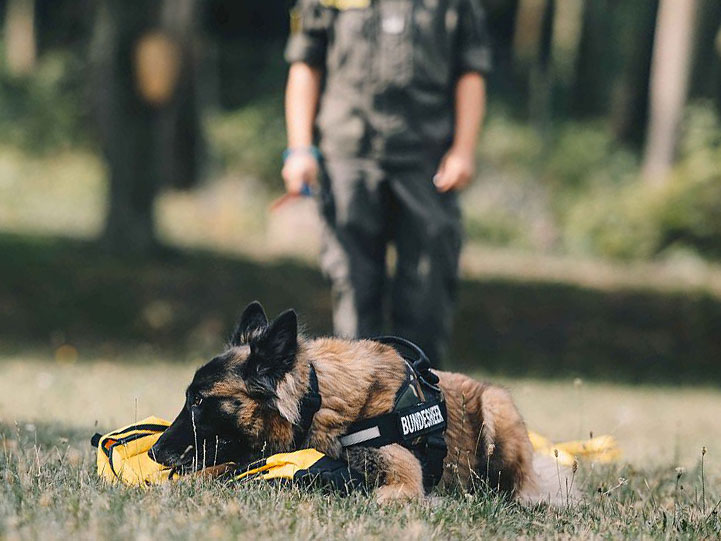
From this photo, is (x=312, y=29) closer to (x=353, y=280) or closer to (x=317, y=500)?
(x=353, y=280)

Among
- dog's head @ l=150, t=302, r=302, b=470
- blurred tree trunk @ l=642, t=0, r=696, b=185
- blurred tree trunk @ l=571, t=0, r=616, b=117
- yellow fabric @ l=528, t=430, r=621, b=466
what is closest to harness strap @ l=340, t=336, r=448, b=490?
dog's head @ l=150, t=302, r=302, b=470

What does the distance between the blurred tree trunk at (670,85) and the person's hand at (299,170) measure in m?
10.8

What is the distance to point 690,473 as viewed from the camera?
5141mm

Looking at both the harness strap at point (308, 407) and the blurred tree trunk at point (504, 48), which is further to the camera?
the blurred tree trunk at point (504, 48)

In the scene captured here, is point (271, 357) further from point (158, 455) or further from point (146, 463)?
point (146, 463)

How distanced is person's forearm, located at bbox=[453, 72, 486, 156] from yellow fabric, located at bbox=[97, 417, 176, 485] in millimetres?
2360

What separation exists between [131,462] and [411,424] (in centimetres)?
108

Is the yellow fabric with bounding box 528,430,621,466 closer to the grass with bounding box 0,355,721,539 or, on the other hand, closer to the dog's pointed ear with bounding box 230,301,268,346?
the grass with bounding box 0,355,721,539

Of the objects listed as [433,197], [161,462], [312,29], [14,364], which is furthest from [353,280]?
[14,364]

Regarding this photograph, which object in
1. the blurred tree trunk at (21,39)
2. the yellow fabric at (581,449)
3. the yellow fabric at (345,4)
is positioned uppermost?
the blurred tree trunk at (21,39)

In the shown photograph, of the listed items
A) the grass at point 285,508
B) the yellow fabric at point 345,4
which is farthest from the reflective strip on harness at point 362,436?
the yellow fabric at point 345,4

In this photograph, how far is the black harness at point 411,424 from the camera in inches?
145

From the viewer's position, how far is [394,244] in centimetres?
547

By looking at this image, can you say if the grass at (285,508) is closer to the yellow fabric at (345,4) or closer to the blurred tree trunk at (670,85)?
the yellow fabric at (345,4)
